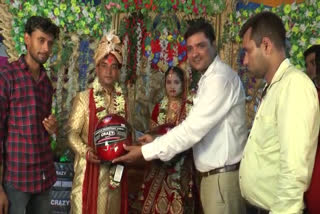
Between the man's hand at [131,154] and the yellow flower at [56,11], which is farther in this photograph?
the yellow flower at [56,11]

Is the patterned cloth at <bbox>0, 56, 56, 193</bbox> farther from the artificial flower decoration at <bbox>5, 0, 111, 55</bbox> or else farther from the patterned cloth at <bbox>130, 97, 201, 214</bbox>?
the artificial flower decoration at <bbox>5, 0, 111, 55</bbox>

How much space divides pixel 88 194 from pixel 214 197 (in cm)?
101

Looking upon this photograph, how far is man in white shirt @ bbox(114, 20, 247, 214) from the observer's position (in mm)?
2467

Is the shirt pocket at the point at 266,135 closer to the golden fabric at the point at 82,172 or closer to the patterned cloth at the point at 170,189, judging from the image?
the golden fabric at the point at 82,172

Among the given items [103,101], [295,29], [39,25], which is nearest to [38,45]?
[39,25]

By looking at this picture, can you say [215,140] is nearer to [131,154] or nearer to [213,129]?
[213,129]

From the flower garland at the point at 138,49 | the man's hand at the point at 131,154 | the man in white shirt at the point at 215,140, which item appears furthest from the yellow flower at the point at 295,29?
the man's hand at the point at 131,154

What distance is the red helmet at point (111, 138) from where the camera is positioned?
103 inches

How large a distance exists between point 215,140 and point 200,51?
601mm

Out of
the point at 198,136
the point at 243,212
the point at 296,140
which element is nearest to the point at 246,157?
the point at 296,140

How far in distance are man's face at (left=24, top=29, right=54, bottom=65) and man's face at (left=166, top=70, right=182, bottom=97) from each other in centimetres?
162

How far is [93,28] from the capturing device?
4.28 meters

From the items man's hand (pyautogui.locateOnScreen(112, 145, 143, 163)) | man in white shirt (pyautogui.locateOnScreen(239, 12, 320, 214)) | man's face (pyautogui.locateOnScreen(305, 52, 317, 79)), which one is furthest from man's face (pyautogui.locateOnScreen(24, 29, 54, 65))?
man's face (pyautogui.locateOnScreen(305, 52, 317, 79))

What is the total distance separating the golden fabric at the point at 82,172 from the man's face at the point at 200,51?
0.95 metres
